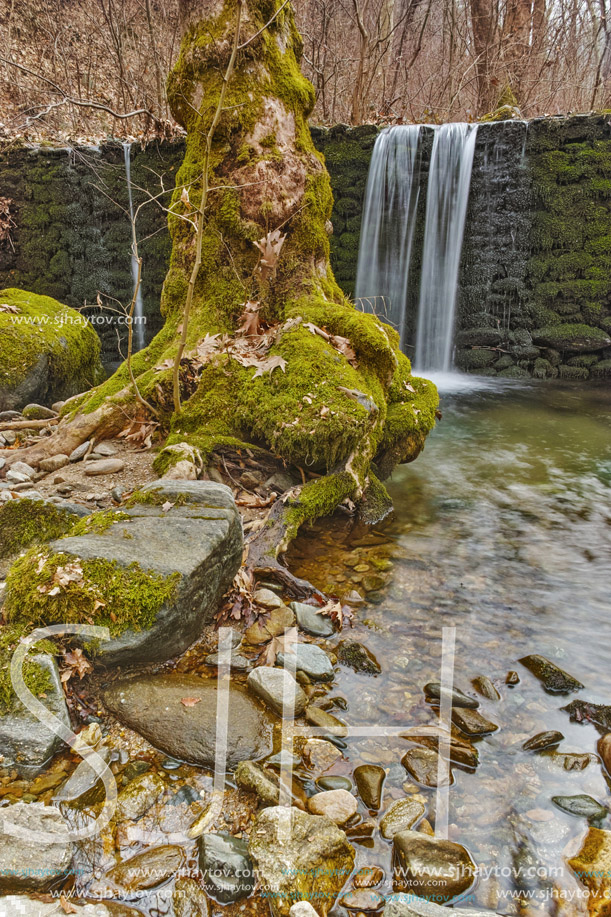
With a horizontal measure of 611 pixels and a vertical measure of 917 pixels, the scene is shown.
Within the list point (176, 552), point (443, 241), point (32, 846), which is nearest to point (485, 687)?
point (176, 552)

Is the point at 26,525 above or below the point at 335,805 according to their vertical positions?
above

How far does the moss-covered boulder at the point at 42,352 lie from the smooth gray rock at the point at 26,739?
4458 millimetres

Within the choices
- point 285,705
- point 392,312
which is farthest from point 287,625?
point 392,312

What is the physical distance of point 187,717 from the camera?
6.48ft

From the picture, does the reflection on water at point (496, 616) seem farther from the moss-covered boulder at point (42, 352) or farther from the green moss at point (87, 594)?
the moss-covered boulder at point (42, 352)

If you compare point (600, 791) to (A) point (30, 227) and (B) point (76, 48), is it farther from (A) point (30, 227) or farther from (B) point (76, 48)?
(B) point (76, 48)

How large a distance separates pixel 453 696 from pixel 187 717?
1126 millimetres

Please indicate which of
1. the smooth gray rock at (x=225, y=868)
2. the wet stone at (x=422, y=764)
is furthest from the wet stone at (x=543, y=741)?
the smooth gray rock at (x=225, y=868)

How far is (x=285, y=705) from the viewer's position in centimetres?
212

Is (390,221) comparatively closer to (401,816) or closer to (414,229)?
(414,229)

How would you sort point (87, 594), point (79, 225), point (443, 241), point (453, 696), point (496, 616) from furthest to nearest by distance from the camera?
point (79, 225) → point (443, 241) → point (496, 616) → point (453, 696) → point (87, 594)

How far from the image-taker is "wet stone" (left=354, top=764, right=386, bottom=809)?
1.79 m

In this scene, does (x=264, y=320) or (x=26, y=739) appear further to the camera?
(x=264, y=320)

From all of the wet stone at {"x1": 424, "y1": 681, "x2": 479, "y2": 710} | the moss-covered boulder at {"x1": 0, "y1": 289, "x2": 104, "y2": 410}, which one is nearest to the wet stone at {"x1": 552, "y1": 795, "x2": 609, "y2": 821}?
the wet stone at {"x1": 424, "y1": 681, "x2": 479, "y2": 710}
